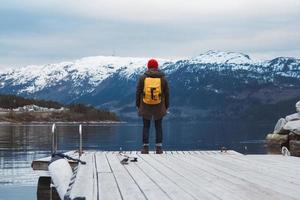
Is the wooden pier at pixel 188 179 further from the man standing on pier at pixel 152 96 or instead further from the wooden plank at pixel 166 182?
the man standing on pier at pixel 152 96

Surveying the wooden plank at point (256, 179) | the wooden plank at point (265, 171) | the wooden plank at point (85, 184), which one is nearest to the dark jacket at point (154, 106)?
the wooden plank at point (265, 171)

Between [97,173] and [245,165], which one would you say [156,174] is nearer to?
[97,173]

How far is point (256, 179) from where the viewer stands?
1152cm

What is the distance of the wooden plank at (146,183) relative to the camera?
31.1 ft

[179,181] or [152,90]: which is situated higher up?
[152,90]

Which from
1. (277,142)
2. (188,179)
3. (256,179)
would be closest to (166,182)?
(188,179)

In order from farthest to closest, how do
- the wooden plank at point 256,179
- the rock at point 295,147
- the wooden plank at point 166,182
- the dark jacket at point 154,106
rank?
the rock at point 295,147 → the dark jacket at point 154,106 → the wooden plank at point 256,179 → the wooden plank at point 166,182

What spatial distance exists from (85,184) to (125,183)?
0.79 m

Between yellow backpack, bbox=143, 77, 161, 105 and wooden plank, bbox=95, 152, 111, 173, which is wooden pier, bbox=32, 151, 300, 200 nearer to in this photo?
wooden plank, bbox=95, 152, 111, 173

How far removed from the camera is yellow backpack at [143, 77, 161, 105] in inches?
744

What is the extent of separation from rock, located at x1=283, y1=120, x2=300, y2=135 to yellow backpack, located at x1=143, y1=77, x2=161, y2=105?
5316 millimetres

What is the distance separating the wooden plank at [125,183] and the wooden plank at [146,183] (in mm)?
93

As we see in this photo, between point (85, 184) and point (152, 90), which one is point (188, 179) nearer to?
point (85, 184)

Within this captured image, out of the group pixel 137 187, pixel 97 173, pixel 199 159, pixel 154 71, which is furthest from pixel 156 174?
pixel 154 71
